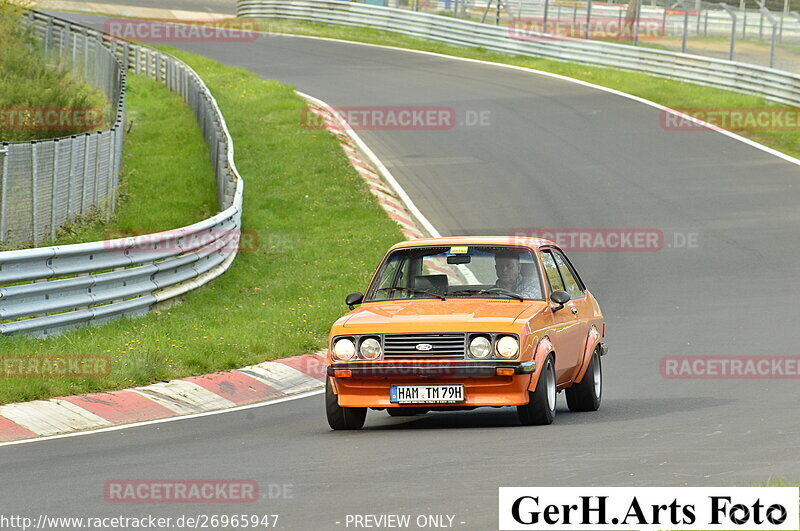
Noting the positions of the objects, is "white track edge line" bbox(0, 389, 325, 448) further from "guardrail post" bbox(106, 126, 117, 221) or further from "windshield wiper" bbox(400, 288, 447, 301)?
"guardrail post" bbox(106, 126, 117, 221)

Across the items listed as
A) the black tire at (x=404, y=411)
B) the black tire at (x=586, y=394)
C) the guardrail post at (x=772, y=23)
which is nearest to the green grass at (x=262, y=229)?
the guardrail post at (x=772, y=23)

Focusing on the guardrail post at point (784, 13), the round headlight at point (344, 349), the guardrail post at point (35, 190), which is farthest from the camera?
the guardrail post at point (784, 13)

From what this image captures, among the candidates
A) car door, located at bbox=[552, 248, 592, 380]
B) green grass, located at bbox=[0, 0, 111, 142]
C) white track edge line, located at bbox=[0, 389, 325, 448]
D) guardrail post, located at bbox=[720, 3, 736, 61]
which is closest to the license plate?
car door, located at bbox=[552, 248, 592, 380]

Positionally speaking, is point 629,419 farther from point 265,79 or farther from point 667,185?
point 265,79

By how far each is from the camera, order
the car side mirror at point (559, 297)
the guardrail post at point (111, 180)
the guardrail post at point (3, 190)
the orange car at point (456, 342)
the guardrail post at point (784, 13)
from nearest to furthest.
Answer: the orange car at point (456, 342) → the car side mirror at point (559, 297) → the guardrail post at point (3, 190) → the guardrail post at point (111, 180) → the guardrail post at point (784, 13)

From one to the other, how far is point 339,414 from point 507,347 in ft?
5.02

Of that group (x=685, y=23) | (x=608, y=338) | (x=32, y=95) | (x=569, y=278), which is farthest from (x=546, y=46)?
(x=569, y=278)

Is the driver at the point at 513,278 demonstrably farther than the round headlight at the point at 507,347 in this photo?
Yes

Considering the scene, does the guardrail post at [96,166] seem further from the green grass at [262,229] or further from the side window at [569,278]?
the side window at [569,278]

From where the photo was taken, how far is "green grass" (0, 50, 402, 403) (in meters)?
13.5

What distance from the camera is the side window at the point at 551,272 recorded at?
12.2m

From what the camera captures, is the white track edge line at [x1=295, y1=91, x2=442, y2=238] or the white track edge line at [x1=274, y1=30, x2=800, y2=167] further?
the white track edge line at [x1=274, y1=30, x2=800, y2=167]

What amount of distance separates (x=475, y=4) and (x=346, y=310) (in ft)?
109

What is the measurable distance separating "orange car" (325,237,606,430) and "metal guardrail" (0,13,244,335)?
12.7 feet
